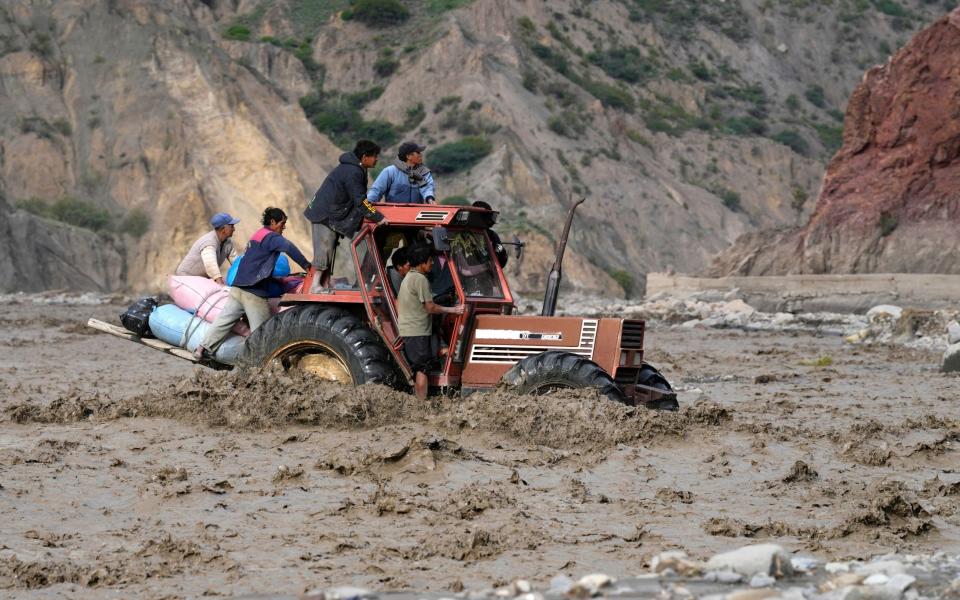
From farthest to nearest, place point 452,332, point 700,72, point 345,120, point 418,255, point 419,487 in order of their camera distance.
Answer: point 700,72 → point 345,120 → point 452,332 → point 418,255 → point 419,487

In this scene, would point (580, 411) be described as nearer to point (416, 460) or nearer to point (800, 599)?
point (416, 460)

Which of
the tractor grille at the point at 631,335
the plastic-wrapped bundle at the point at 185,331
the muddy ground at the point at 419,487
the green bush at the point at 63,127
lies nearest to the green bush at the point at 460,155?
the green bush at the point at 63,127

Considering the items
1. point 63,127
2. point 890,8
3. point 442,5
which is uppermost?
point 890,8

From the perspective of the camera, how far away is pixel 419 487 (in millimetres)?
8156

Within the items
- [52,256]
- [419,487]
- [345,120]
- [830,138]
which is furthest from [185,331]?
[830,138]

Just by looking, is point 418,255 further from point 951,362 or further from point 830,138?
point 830,138

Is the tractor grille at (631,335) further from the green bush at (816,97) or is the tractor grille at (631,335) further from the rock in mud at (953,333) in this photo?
the green bush at (816,97)

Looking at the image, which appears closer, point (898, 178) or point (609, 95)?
point (898, 178)

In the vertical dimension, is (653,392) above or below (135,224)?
above

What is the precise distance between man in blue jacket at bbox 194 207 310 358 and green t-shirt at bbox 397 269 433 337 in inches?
47.3

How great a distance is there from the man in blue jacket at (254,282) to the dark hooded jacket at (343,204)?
0.54 m

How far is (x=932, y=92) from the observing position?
119ft

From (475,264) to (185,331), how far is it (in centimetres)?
288

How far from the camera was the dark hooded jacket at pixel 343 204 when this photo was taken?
10898 millimetres
